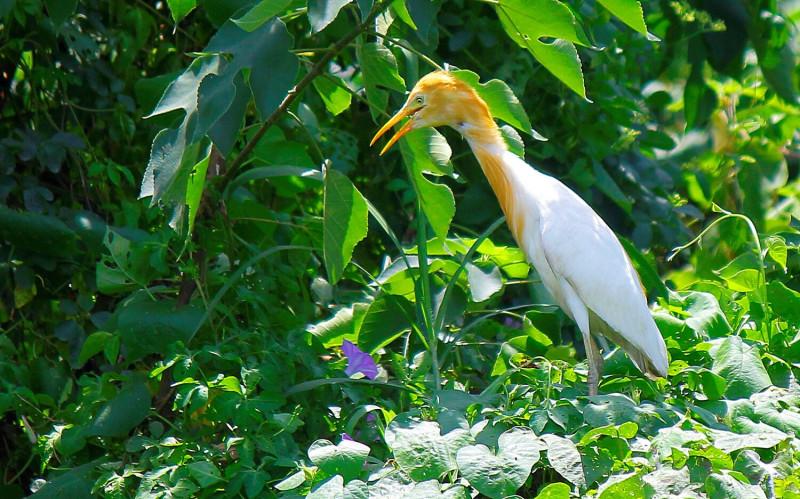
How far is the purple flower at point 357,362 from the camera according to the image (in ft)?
5.95

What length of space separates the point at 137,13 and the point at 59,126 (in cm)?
36

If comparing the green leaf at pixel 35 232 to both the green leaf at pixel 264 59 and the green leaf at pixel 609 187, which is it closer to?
the green leaf at pixel 264 59

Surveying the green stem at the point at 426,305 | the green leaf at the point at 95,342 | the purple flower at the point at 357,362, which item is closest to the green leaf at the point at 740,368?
the green stem at the point at 426,305

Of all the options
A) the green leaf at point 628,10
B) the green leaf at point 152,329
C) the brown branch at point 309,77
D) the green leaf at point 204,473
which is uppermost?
the green leaf at point 628,10

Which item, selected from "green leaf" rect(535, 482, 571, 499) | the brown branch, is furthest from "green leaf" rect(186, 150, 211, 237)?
"green leaf" rect(535, 482, 571, 499)

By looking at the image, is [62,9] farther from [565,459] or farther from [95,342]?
[565,459]

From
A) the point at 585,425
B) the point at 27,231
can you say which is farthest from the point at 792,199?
the point at 27,231

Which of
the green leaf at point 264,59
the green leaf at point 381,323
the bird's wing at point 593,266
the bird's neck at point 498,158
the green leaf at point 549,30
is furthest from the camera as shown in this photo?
the bird's neck at point 498,158

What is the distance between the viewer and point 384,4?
1474 mm

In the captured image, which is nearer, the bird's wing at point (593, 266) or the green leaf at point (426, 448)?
the green leaf at point (426, 448)

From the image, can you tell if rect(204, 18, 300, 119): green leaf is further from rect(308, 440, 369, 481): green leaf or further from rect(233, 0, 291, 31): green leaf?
rect(308, 440, 369, 481): green leaf

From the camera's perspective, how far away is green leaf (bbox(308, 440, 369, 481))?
132cm

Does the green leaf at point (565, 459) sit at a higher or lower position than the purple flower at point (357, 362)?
higher

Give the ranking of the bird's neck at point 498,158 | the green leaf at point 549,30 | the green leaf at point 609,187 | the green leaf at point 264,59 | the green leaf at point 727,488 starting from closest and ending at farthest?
the green leaf at point 727,488, the green leaf at point 264,59, the green leaf at point 549,30, the bird's neck at point 498,158, the green leaf at point 609,187
